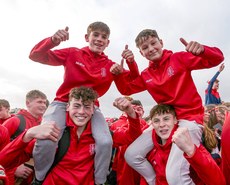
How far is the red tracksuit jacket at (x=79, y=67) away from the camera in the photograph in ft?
13.1

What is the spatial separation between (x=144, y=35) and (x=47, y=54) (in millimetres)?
1500

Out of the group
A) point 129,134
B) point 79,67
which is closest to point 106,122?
point 129,134

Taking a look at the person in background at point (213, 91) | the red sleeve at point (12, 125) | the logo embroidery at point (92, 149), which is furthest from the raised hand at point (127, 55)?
the person in background at point (213, 91)

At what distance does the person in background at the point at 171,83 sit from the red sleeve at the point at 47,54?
94 centimetres

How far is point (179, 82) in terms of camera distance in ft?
12.8

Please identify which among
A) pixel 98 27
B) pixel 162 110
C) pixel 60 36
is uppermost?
pixel 98 27

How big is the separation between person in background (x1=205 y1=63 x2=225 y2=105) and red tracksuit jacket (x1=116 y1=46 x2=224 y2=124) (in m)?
5.43

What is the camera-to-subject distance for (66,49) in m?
4.26

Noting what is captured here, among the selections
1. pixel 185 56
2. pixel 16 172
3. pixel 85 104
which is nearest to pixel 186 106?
pixel 185 56

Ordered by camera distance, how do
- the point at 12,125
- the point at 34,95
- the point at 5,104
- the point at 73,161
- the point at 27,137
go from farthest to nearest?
the point at 5,104 → the point at 34,95 → the point at 12,125 → the point at 73,161 → the point at 27,137

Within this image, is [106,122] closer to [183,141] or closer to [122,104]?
[122,104]

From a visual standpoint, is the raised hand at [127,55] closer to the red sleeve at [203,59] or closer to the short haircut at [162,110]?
the red sleeve at [203,59]

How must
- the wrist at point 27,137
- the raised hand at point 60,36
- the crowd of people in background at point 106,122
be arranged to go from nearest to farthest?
the wrist at point 27,137 → the crowd of people in background at point 106,122 → the raised hand at point 60,36

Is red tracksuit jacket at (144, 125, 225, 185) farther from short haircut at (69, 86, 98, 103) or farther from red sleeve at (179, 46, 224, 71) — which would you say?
→ short haircut at (69, 86, 98, 103)
